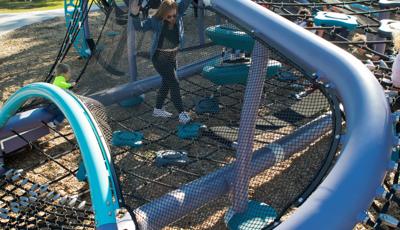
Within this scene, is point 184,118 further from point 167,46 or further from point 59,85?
point 59,85

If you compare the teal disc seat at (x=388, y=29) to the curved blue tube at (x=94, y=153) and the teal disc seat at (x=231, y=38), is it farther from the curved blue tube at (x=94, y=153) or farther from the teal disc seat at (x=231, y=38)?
the curved blue tube at (x=94, y=153)

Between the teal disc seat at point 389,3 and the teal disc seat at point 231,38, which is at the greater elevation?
the teal disc seat at point 231,38

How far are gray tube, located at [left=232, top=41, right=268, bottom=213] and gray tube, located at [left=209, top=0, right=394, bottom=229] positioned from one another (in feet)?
1.86

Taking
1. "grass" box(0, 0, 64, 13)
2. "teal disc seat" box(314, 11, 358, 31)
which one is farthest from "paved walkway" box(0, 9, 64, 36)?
"teal disc seat" box(314, 11, 358, 31)

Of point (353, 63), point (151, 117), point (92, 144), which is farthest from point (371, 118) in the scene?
point (151, 117)

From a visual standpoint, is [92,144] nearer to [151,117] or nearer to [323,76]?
[323,76]

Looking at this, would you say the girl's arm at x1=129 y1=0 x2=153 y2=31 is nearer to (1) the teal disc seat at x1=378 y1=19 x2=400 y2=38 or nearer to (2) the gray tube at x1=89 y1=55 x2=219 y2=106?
(2) the gray tube at x1=89 y1=55 x2=219 y2=106

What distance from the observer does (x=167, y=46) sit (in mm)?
3393

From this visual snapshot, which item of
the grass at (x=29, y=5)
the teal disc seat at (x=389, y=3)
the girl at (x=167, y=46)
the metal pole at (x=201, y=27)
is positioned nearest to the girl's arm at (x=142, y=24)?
the girl at (x=167, y=46)

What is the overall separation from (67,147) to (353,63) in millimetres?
3041

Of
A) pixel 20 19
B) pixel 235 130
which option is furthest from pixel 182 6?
pixel 20 19

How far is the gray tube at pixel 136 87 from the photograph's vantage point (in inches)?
151

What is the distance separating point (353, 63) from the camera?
1.43m

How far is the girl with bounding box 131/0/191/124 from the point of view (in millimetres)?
3316
